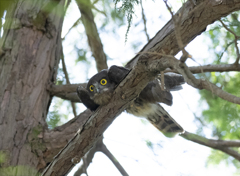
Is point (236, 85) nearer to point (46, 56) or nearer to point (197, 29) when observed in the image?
point (197, 29)

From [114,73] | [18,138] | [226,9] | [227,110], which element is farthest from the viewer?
[227,110]

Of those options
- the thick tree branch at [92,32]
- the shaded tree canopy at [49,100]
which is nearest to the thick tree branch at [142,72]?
the shaded tree canopy at [49,100]

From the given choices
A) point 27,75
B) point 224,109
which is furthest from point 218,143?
point 27,75

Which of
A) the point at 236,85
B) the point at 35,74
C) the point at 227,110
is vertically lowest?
the point at 227,110

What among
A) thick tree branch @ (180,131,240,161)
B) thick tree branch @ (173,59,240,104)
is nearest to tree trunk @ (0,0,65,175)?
thick tree branch @ (180,131,240,161)

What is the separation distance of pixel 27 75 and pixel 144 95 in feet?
6.81

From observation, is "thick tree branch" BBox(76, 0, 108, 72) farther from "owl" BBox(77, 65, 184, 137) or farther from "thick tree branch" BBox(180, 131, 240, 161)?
"thick tree branch" BBox(180, 131, 240, 161)

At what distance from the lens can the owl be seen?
3336mm

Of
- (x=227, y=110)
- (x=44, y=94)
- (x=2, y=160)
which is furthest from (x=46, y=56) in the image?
(x=227, y=110)

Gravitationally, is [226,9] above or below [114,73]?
below

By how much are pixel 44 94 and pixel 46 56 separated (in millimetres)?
726

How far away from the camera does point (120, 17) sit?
4992 mm

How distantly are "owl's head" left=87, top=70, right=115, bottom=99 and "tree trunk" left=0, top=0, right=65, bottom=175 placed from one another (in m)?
1.07

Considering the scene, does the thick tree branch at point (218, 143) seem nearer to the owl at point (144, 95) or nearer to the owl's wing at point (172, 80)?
the owl at point (144, 95)
